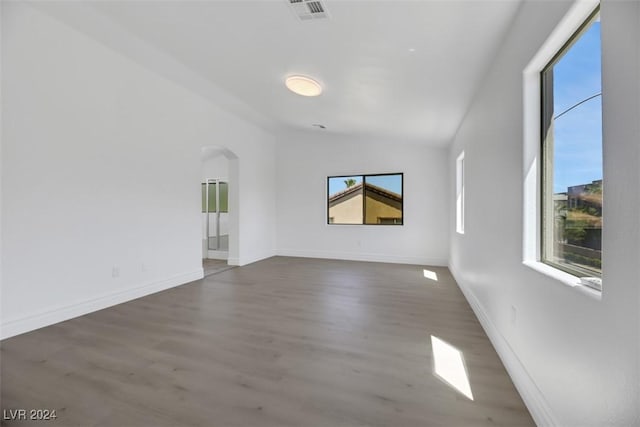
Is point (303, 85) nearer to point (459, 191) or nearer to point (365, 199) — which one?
point (459, 191)

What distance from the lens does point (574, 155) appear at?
135cm

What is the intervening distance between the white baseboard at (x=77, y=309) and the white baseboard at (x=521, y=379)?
3852 mm

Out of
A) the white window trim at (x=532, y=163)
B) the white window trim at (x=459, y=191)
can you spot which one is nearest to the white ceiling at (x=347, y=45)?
the white window trim at (x=532, y=163)

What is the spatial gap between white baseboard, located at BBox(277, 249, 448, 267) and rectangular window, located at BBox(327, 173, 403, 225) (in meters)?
0.72

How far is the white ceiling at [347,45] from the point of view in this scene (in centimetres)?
207

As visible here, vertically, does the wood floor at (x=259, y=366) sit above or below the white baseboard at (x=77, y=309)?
below

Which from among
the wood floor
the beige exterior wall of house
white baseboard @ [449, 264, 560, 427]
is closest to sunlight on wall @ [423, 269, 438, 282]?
the wood floor

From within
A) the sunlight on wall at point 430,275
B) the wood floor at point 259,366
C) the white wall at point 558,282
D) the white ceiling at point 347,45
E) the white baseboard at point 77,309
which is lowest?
the wood floor at point 259,366

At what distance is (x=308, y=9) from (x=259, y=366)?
8.80 ft

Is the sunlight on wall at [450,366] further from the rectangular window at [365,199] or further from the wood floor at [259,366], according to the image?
the rectangular window at [365,199]

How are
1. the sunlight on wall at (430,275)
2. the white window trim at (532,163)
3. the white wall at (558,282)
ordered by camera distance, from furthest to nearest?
the sunlight on wall at (430,275) → the white window trim at (532,163) → the white wall at (558,282)

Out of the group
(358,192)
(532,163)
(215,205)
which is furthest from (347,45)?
(215,205)

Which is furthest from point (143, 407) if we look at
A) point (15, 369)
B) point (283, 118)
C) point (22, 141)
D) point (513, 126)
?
point (283, 118)

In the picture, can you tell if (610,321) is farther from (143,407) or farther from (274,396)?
(143,407)
